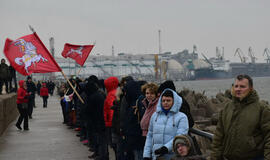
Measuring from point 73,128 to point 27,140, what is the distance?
2.73 m

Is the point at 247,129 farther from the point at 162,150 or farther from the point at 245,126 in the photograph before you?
the point at 162,150

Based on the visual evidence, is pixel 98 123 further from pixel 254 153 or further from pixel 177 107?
pixel 254 153

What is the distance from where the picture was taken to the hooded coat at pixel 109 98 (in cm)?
776

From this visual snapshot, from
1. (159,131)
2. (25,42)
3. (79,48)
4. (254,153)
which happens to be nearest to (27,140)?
(25,42)

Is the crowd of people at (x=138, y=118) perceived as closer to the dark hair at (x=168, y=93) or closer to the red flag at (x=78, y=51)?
the dark hair at (x=168, y=93)

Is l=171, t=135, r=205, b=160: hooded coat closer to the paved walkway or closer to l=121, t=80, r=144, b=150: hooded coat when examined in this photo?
l=121, t=80, r=144, b=150: hooded coat

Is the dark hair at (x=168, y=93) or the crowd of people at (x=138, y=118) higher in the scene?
the dark hair at (x=168, y=93)

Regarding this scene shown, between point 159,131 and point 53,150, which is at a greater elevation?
point 159,131

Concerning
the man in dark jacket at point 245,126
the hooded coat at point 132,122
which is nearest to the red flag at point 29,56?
the hooded coat at point 132,122

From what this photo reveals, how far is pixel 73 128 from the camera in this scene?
1448cm

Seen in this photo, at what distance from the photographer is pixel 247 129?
3.80 metres

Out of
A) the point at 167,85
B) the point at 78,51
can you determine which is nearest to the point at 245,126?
the point at 167,85

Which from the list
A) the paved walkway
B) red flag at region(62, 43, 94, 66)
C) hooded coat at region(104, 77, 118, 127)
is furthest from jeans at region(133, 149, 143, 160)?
red flag at region(62, 43, 94, 66)

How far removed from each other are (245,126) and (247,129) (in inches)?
1.1
